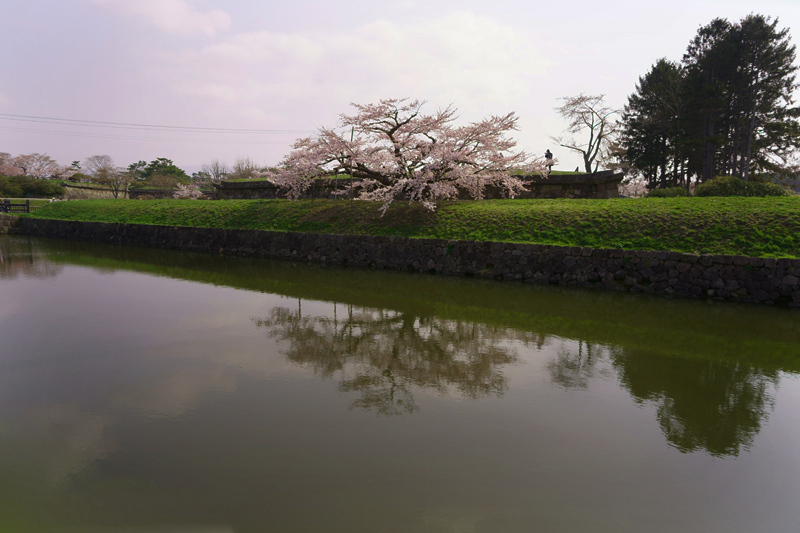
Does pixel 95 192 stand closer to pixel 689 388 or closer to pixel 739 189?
pixel 739 189

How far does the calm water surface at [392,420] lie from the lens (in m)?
3.07

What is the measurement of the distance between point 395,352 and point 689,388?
367cm

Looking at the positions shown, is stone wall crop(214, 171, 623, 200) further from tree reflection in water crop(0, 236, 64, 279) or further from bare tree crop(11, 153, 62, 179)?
bare tree crop(11, 153, 62, 179)

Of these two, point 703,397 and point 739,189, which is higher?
point 739,189

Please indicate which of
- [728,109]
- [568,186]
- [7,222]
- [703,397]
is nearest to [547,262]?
[703,397]

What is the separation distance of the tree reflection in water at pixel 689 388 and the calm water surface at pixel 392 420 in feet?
0.10

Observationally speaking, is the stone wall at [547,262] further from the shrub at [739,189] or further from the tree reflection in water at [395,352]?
the shrub at [739,189]

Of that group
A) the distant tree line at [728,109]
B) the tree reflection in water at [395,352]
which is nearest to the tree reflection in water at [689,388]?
the tree reflection in water at [395,352]

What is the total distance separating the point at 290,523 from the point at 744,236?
40.9 feet

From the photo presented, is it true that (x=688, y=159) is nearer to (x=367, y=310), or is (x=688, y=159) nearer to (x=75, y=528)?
(x=367, y=310)

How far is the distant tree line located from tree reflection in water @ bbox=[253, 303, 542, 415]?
28.2 meters

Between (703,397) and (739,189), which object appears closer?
(703,397)

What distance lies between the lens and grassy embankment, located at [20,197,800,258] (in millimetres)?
11070

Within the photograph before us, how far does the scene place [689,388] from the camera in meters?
5.27
